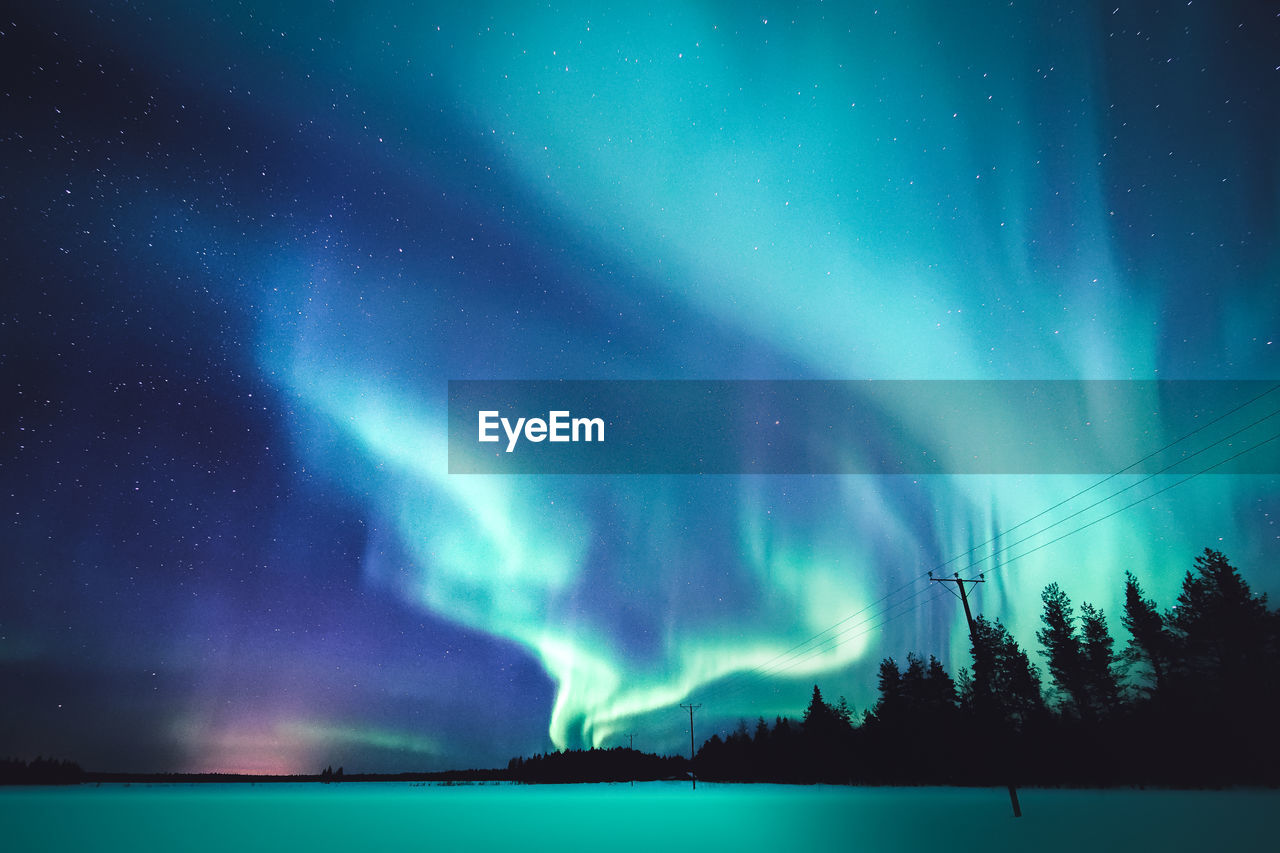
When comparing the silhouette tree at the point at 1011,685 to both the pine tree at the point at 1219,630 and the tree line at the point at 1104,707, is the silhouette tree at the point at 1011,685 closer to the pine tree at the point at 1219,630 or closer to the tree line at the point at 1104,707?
the tree line at the point at 1104,707

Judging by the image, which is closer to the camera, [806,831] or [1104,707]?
[806,831]

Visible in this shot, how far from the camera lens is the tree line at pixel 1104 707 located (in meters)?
39.7

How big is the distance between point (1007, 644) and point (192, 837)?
62142 millimetres

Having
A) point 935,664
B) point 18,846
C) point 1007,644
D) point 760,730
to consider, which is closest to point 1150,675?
point 1007,644

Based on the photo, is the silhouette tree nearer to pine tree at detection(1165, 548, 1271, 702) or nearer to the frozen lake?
pine tree at detection(1165, 548, 1271, 702)

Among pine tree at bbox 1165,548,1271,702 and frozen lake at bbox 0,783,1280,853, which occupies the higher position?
pine tree at bbox 1165,548,1271,702

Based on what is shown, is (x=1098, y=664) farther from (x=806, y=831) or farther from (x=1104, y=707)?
(x=806, y=831)

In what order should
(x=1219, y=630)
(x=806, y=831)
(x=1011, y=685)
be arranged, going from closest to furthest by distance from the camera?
1. (x=806, y=831)
2. (x=1219, y=630)
3. (x=1011, y=685)

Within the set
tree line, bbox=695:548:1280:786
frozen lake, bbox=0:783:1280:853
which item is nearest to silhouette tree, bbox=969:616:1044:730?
tree line, bbox=695:548:1280:786

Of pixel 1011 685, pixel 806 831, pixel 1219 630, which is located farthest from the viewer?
pixel 1011 685

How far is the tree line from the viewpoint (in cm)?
3969

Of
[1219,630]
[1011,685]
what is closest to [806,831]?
[1219,630]

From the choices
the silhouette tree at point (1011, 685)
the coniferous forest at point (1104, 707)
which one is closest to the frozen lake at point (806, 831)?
the coniferous forest at point (1104, 707)

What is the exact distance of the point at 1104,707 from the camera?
5000cm
